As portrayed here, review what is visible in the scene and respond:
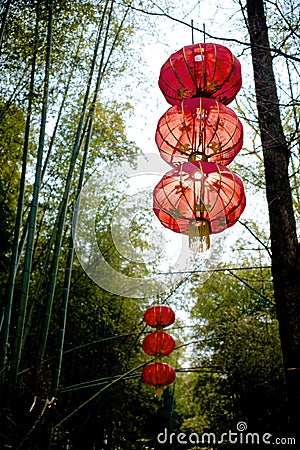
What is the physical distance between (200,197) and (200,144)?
9.4 inches

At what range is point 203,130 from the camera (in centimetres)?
168

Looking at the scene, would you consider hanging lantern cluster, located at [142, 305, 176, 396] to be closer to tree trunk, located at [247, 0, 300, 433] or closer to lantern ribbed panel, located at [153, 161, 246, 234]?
tree trunk, located at [247, 0, 300, 433]

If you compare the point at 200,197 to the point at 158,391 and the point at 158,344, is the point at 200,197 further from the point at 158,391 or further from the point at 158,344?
the point at 158,344

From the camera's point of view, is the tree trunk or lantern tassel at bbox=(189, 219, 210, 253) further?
the tree trunk

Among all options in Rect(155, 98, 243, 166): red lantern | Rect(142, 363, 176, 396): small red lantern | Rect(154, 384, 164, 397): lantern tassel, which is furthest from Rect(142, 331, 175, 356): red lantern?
Rect(155, 98, 243, 166): red lantern

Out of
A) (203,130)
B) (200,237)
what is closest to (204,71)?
(203,130)

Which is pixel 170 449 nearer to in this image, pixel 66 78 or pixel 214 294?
pixel 214 294

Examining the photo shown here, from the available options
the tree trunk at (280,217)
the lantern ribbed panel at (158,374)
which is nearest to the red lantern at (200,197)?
the tree trunk at (280,217)

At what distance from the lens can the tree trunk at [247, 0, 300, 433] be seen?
79.8 inches

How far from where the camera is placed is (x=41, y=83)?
3598 mm

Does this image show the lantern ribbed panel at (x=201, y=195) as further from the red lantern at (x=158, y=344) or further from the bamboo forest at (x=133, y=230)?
the red lantern at (x=158, y=344)

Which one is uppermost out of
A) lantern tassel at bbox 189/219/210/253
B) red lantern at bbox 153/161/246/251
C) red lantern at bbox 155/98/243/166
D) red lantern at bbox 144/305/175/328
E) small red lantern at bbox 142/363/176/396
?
red lantern at bbox 155/98/243/166

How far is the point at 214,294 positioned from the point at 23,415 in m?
5.12

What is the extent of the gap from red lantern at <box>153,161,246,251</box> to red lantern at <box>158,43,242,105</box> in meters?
0.38
